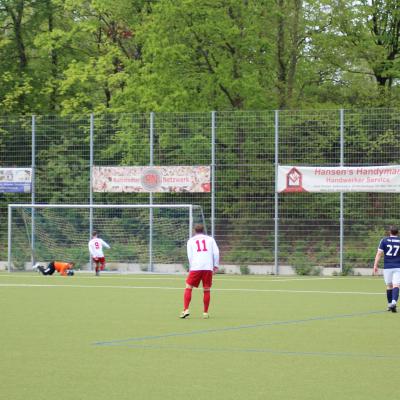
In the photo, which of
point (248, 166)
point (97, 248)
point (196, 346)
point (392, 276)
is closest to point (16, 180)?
point (97, 248)

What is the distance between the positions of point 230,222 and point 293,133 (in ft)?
11.8

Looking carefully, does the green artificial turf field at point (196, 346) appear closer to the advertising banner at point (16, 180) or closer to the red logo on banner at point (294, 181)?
the red logo on banner at point (294, 181)

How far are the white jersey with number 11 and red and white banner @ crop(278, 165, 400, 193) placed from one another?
15758mm

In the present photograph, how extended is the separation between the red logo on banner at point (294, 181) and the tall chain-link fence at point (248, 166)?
0.33 m

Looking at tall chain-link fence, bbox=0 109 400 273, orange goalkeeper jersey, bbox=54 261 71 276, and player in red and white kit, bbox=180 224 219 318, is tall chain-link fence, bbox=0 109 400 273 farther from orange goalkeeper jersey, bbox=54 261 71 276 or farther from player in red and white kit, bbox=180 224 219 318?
player in red and white kit, bbox=180 224 219 318

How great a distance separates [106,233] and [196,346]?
23.5 metres

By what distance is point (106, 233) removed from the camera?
38562 millimetres

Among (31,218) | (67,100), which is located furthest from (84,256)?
(67,100)

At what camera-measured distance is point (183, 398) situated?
10.8m

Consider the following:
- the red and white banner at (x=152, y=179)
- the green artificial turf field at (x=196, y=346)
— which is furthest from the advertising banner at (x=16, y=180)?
the green artificial turf field at (x=196, y=346)

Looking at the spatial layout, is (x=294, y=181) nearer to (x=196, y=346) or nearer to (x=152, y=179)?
(x=152, y=179)

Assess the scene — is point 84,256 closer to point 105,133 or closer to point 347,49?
point 105,133

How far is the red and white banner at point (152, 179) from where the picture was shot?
37219 mm

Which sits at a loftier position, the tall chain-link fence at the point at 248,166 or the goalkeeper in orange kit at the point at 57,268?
the tall chain-link fence at the point at 248,166
